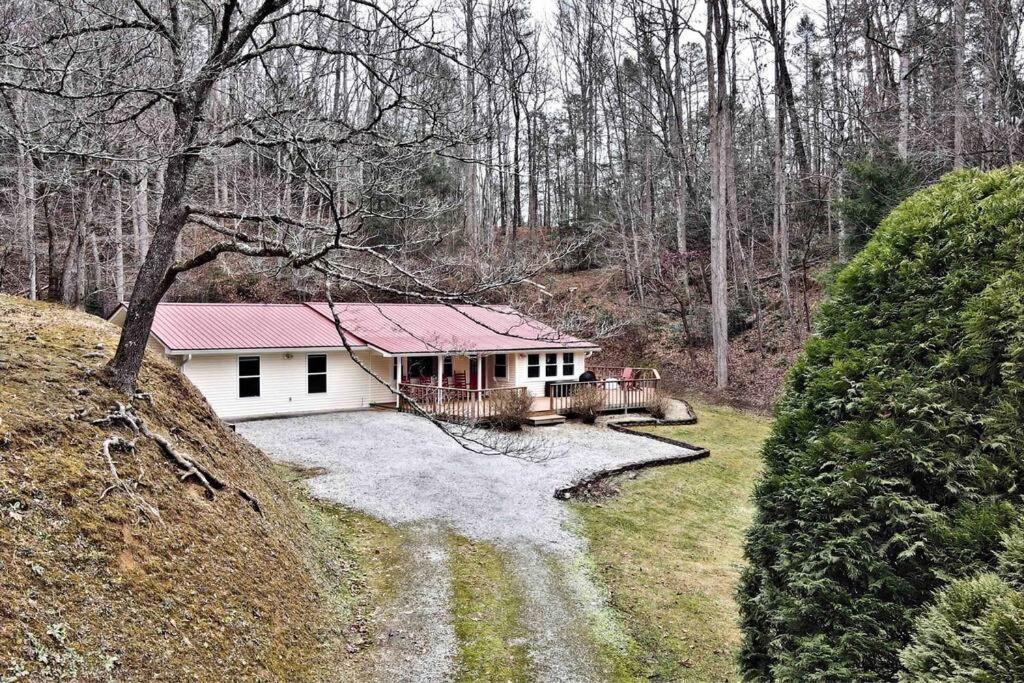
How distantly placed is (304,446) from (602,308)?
1651 cm

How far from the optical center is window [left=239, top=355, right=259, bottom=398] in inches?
627

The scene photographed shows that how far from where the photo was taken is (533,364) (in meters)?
20.4

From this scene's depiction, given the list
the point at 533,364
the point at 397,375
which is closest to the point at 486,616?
the point at 397,375

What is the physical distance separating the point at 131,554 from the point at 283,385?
12.9 meters

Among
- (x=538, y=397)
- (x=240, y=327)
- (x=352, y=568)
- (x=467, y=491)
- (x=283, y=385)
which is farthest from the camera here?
(x=538, y=397)

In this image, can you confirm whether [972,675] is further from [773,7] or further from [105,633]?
[773,7]

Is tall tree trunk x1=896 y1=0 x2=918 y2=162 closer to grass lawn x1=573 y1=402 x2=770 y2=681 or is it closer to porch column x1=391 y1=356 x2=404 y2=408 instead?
grass lawn x1=573 y1=402 x2=770 y2=681

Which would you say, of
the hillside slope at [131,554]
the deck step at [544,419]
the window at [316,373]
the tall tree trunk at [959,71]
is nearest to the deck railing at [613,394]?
the deck step at [544,419]

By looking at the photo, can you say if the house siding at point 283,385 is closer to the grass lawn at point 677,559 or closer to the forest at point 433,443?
the forest at point 433,443

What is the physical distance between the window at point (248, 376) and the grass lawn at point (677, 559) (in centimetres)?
1060

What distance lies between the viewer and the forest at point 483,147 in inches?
220

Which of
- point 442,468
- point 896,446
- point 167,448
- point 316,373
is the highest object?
point 896,446

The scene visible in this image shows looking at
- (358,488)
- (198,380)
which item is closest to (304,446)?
(358,488)

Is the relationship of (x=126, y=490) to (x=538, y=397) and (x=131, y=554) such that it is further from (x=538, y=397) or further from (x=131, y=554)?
(x=538, y=397)
